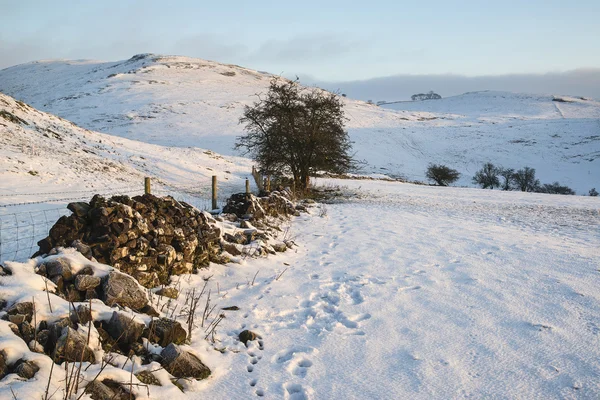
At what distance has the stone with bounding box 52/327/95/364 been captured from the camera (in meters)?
3.39

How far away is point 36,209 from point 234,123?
4539 centimetres

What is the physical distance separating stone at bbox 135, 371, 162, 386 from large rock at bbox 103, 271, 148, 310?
49.0 inches

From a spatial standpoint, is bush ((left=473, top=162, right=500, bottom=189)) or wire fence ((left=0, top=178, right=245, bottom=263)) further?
bush ((left=473, top=162, right=500, bottom=189))

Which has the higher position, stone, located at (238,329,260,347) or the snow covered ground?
stone, located at (238,329,260,347)

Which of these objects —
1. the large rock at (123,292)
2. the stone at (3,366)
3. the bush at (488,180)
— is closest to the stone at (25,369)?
the stone at (3,366)

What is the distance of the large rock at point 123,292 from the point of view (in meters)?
4.63

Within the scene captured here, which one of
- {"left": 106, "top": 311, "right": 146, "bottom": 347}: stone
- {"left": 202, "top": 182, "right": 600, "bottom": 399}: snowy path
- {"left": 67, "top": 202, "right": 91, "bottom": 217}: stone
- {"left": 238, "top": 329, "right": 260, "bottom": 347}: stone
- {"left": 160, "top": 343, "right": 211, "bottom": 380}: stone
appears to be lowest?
{"left": 202, "top": 182, "right": 600, "bottom": 399}: snowy path

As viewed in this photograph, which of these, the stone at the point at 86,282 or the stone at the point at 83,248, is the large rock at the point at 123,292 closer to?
the stone at the point at 86,282

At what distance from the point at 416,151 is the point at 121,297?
5782cm

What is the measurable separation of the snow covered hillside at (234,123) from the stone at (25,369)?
40070mm

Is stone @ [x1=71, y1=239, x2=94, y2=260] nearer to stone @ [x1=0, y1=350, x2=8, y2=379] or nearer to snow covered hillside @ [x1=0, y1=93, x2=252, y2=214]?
stone @ [x1=0, y1=350, x2=8, y2=379]

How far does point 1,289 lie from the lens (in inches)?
154

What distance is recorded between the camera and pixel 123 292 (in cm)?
472

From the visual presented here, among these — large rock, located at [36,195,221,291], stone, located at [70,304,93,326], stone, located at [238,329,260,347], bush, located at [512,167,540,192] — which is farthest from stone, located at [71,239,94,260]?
bush, located at [512,167,540,192]
